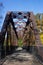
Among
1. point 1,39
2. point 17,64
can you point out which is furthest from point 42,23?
point 17,64

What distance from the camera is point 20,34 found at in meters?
31.1

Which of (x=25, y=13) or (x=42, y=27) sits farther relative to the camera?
(x=42, y=27)

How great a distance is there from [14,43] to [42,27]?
270 inches

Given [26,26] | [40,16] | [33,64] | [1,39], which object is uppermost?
[40,16]

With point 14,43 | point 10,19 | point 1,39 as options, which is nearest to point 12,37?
point 14,43

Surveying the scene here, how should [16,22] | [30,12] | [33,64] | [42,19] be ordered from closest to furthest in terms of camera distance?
1. [33,64]
2. [30,12]
3. [16,22]
4. [42,19]

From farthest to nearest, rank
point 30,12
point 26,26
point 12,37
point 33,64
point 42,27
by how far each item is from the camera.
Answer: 1. point 42,27
2. point 12,37
3. point 26,26
4. point 30,12
5. point 33,64

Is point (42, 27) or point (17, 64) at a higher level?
point (42, 27)

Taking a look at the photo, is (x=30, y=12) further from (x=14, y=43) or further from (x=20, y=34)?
(x=14, y=43)

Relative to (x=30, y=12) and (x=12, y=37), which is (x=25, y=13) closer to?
(x=30, y=12)

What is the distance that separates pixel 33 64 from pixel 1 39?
19.8ft

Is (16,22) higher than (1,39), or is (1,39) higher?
(16,22)

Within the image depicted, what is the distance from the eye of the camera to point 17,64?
14266 mm

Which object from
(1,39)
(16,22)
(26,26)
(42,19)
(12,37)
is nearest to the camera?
(1,39)
